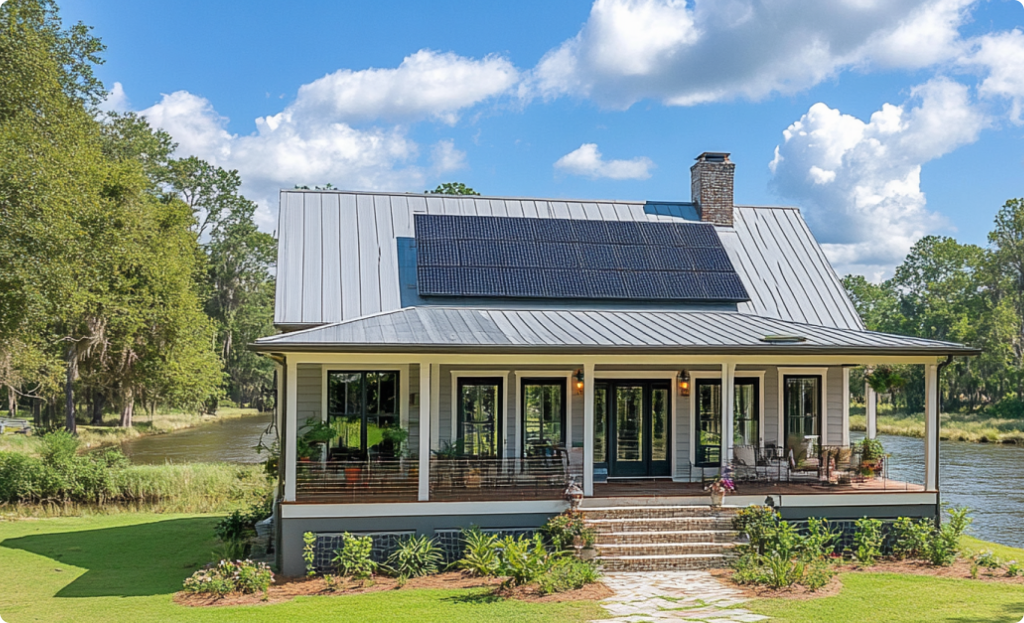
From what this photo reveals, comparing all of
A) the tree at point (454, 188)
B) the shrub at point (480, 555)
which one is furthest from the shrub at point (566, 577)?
the tree at point (454, 188)

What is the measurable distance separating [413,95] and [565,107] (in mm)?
5514

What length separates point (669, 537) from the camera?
38.3ft

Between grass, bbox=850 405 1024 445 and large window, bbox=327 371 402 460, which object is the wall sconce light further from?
grass, bbox=850 405 1024 445

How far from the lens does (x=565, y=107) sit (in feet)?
70.2

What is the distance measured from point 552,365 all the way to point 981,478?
18.8 meters

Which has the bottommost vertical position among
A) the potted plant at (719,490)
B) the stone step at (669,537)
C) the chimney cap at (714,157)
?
the stone step at (669,537)

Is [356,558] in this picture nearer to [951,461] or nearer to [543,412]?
[543,412]

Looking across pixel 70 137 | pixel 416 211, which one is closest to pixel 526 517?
pixel 416 211

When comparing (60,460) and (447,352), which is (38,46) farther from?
(447,352)

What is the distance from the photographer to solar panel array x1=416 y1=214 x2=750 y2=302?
1485 cm

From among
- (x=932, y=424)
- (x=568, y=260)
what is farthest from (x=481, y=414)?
(x=932, y=424)

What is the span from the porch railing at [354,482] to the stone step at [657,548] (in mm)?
2743

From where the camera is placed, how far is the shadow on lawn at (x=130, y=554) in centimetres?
1099

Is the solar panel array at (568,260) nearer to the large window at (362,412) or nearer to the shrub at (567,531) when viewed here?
the large window at (362,412)
